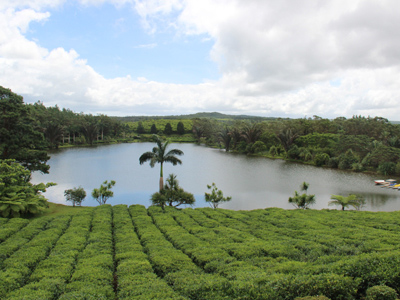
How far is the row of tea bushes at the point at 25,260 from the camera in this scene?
761 cm

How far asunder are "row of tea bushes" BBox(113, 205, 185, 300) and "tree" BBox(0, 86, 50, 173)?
14.7 metres

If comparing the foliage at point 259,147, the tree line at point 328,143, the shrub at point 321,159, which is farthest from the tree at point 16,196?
the foliage at point 259,147

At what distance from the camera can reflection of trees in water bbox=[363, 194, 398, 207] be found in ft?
85.7

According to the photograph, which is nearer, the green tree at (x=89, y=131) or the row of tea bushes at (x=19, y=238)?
the row of tea bushes at (x=19, y=238)

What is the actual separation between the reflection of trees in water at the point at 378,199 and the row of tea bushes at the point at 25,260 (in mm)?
26019

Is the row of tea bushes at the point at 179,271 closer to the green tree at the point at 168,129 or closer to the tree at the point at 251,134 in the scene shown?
the tree at the point at 251,134

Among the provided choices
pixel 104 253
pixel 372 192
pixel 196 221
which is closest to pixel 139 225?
pixel 196 221

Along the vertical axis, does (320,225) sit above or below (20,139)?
below

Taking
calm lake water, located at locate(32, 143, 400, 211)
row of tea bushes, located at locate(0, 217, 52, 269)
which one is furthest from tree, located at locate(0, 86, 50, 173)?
A: row of tea bushes, located at locate(0, 217, 52, 269)

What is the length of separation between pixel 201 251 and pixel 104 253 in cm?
354

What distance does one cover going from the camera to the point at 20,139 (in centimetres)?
2245

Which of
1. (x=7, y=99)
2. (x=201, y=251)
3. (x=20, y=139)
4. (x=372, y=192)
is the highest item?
(x=7, y=99)

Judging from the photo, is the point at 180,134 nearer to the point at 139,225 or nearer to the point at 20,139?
the point at 20,139

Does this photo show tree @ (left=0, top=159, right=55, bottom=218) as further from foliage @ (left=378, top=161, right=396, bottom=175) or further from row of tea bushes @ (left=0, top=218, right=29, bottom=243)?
foliage @ (left=378, top=161, right=396, bottom=175)
